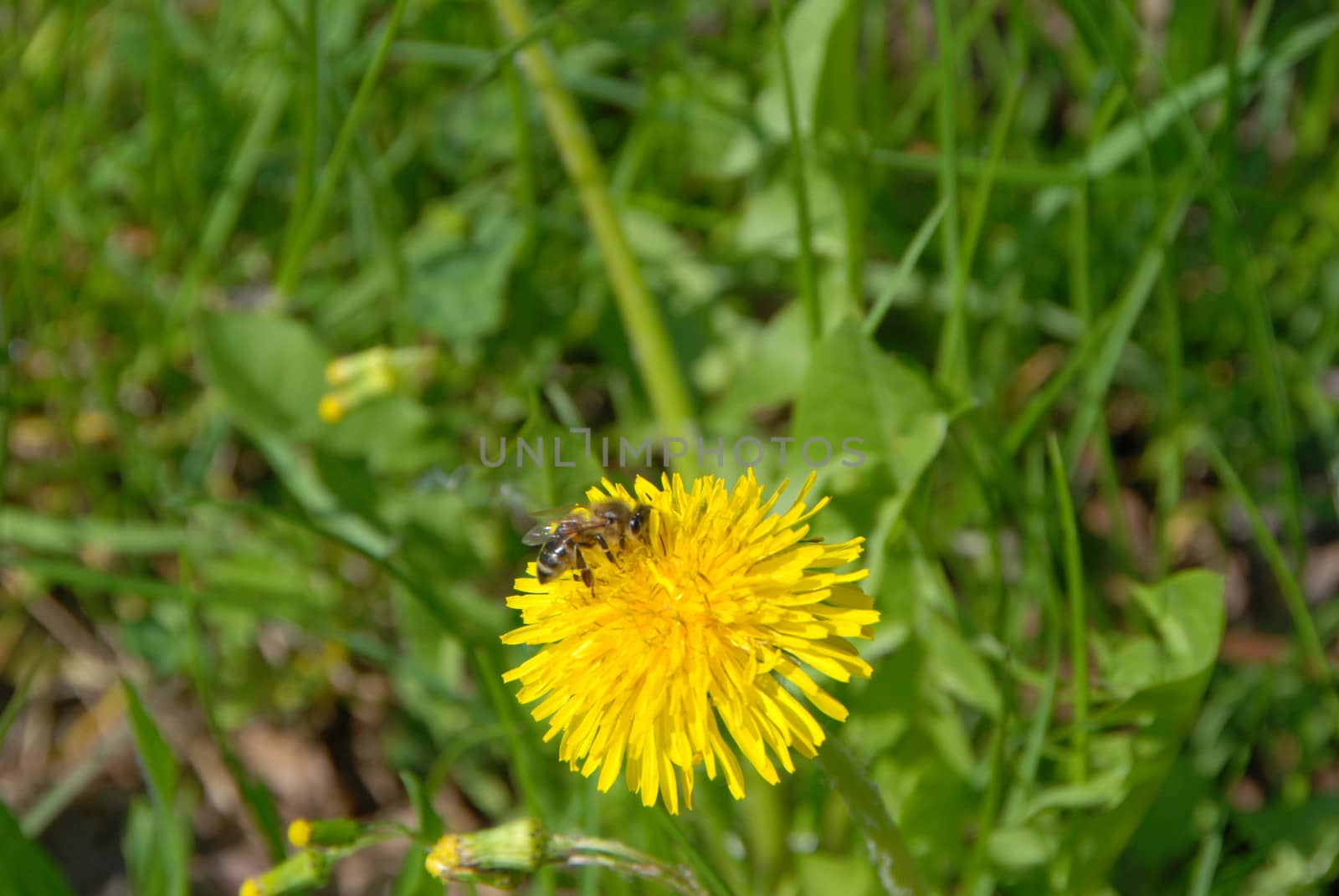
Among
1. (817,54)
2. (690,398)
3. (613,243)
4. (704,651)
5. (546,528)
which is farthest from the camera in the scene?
(690,398)

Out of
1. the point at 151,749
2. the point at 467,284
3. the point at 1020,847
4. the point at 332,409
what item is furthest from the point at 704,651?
the point at 467,284

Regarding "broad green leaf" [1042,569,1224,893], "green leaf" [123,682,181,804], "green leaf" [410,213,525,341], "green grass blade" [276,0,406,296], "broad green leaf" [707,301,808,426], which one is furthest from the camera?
"green leaf" [410,213,525,341]

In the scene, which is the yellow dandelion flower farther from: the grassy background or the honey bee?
the grassy background

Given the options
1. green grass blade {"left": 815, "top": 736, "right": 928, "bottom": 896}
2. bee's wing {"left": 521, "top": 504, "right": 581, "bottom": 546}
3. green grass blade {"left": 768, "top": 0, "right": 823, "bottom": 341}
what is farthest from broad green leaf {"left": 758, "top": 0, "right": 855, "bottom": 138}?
green grass blade {"left": 815, "top": 736, "right": 928, "bottom": 896}

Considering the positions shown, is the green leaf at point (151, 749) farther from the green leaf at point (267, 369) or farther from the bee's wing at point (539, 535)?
the green leaf at point (267, 369)

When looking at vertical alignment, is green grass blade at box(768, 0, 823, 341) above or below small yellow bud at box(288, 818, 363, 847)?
above

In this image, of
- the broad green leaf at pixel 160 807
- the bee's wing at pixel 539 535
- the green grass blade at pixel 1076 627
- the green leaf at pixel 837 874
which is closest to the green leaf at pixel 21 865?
the broad green leaf at pixel 160 807

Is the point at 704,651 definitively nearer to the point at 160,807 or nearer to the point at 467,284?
the point at 160,807
